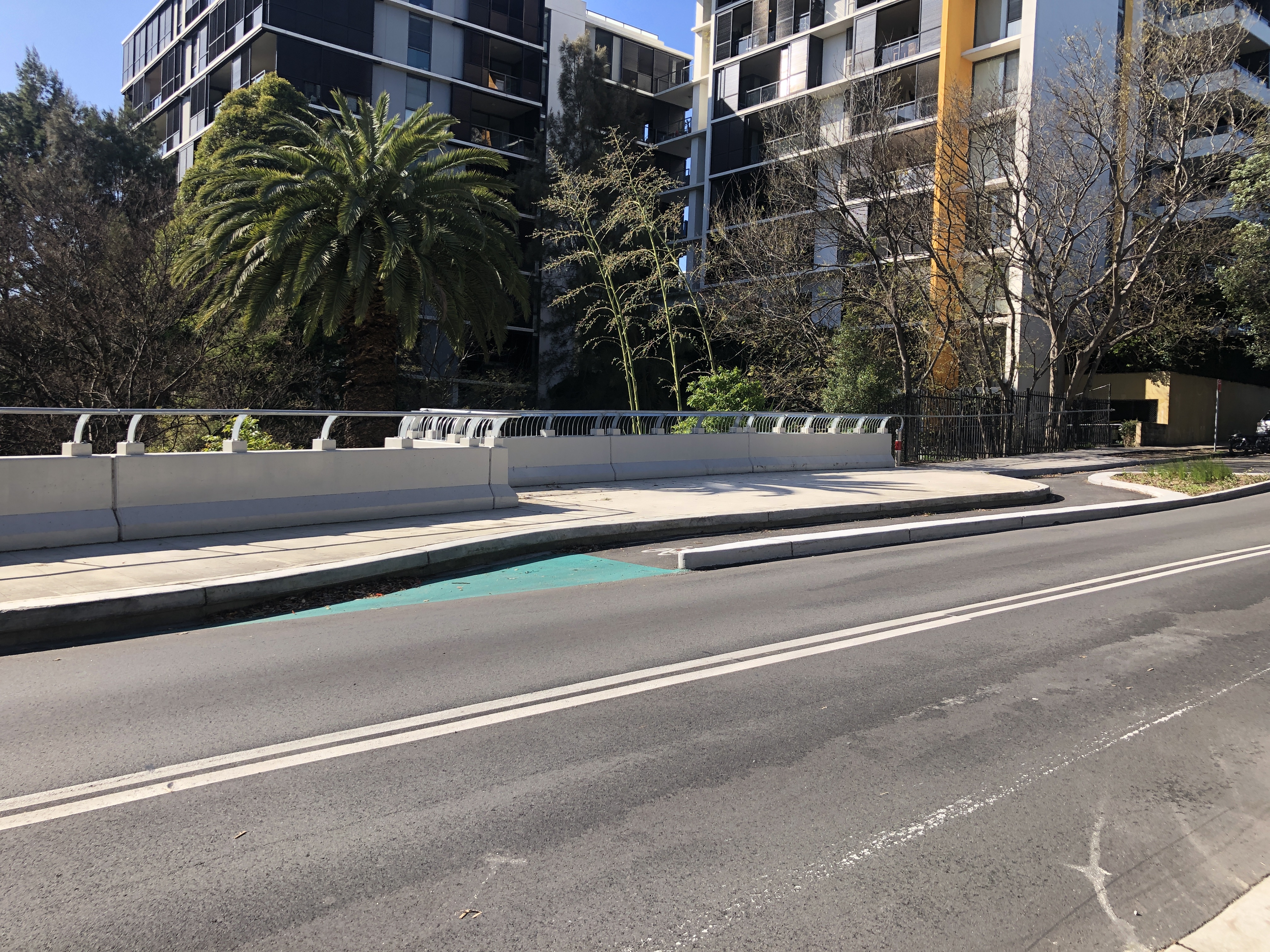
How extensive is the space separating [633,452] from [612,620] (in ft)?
31.1

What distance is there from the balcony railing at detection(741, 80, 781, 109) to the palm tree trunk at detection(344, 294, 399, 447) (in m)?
31.0

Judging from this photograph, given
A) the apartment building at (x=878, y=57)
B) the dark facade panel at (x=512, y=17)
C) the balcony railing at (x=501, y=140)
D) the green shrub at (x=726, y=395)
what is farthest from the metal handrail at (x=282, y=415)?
the dark facade panel at (x=512, y=17)

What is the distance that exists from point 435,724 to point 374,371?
17.9 m

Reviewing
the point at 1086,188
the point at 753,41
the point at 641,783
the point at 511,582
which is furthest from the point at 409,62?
the point at 641,783

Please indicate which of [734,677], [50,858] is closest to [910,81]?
[734,677]

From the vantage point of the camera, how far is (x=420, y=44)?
4406 centimetres

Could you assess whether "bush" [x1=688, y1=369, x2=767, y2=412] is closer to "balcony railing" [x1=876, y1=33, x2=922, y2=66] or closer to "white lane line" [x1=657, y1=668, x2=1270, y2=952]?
"white lane line" [x1=657, y1=668, x2=1270, y2=952]

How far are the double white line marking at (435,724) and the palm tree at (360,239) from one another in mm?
15045

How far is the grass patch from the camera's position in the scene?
58.5 ft

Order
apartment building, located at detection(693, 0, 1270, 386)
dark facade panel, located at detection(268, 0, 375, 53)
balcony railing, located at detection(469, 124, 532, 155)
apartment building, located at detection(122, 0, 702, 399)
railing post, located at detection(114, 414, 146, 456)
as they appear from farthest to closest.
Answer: balcony railing, located at detection(469, 124, 532, 155) → apartment building, located at detection(122, 0, 702, 399) → dark facade panel, located at detection(268, 0, 375, 53) → apartment building, located at detection(693, 0, 1270, 386) → railing post, located at detection(114, 414, 146, 456)

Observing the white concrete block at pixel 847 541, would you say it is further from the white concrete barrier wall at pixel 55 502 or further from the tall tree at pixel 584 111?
the tall tree at pixel 584 111

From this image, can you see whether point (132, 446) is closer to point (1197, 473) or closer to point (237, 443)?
point (237, 443)

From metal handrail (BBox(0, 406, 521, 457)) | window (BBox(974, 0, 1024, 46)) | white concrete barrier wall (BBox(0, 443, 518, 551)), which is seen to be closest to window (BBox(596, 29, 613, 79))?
window (BBox(974, 0, 1024, 46))

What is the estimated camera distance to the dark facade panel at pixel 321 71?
129 ft
